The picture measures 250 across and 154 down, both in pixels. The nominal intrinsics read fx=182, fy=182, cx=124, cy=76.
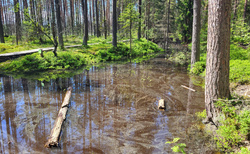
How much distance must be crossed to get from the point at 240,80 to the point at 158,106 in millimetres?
3656

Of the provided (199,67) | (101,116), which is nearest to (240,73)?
(199,67)

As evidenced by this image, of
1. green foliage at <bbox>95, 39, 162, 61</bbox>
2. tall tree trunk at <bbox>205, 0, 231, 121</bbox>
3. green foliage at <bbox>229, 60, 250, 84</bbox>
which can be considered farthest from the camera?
green foliage at <bbox>95, 39, 162, 61</bbox>

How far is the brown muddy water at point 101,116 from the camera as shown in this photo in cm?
451

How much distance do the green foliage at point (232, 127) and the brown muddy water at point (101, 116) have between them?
1.84 ft

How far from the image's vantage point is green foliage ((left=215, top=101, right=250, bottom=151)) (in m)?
4.06

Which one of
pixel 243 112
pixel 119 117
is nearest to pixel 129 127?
pixel 119 117

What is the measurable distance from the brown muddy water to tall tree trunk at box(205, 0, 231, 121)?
1.37m

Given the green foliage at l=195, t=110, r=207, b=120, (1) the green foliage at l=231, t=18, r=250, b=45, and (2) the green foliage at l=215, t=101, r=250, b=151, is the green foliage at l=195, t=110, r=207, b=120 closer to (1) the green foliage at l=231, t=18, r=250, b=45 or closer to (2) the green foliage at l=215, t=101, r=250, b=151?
(2) the green foliage at l=215, t=101, r=250, b=151

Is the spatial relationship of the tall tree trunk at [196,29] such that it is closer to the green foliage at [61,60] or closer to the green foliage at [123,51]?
the green foliage at [61,60]

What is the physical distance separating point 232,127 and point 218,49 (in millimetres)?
2051

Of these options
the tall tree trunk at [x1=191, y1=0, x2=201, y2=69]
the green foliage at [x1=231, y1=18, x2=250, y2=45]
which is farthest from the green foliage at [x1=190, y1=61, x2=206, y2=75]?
the green foliage at [x1=231, y1=18, x2=250, y2=45]

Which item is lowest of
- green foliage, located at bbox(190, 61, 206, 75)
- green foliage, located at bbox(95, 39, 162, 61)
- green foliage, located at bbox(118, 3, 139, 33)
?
green foliage, located at bbox(190, 61, 206, 75)

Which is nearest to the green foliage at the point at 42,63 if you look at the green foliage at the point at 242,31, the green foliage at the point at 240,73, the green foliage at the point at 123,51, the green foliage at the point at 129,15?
the green foliage at the point at 123,51

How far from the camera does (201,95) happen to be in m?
8.09
